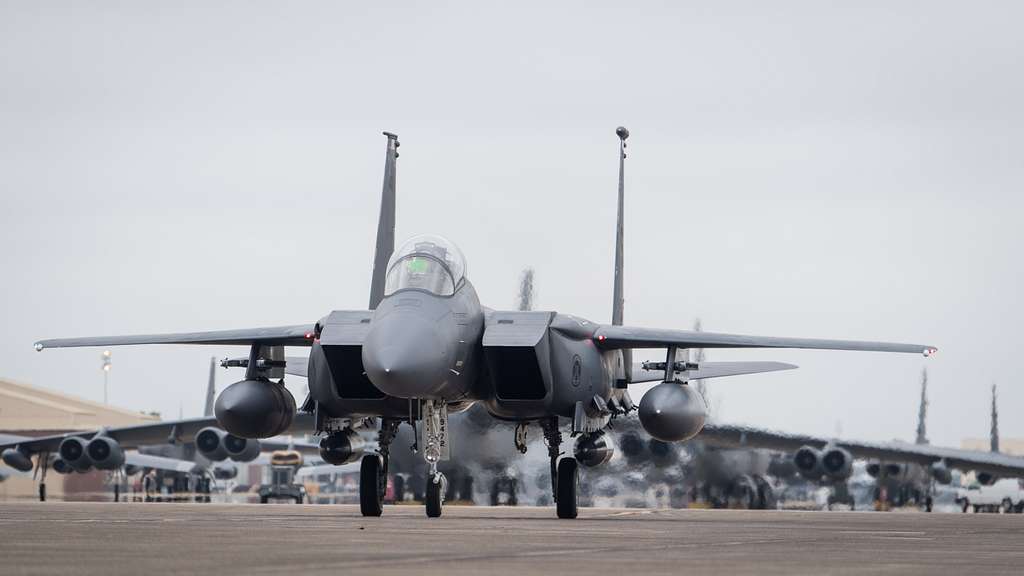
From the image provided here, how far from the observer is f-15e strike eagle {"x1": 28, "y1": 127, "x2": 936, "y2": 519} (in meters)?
17.3

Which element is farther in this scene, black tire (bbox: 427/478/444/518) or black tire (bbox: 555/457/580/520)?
black tire (bbox: 555/457/580/520)

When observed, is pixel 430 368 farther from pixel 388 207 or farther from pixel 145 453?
pixel 145 453

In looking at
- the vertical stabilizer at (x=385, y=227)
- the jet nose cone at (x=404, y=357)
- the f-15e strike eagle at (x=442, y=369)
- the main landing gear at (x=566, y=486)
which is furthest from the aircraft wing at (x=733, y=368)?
the jet nose cone at (x=404, y=357)

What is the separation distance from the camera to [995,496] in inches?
2078

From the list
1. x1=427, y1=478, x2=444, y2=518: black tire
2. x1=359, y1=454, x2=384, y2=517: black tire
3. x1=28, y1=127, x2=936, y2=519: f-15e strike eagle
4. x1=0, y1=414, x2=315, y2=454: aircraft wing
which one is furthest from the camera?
x1=0, y1=414, x2=315, y2=454: aircraft wing

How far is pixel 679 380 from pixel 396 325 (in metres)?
4.42

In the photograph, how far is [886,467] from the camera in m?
42.5

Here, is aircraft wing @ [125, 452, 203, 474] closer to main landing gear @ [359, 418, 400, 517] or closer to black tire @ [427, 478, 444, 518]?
main landing gear @ [359, 418, 400, 517]

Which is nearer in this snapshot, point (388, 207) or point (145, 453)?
point (388, 207)

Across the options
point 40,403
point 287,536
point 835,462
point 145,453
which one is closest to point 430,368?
point 287,536

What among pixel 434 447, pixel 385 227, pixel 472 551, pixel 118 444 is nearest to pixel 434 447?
pixel 434 447

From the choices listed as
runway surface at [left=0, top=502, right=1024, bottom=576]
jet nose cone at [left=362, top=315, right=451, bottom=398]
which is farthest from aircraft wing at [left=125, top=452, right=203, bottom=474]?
runway surface at [left=0, top=502, right=1024, bottom=576]

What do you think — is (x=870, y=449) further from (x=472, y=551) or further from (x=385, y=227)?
(x=472, y=551)

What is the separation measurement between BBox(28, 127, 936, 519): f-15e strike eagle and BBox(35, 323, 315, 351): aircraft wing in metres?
0.02
